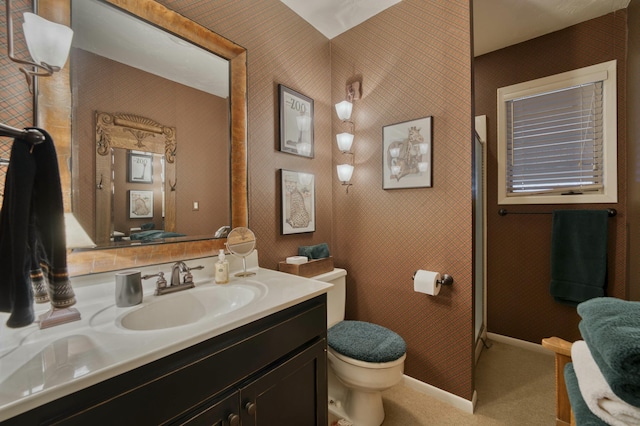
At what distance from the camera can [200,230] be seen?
140cm

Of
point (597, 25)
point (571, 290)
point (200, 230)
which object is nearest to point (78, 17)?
point (200, 230)

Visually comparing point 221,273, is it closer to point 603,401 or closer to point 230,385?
point 230,385

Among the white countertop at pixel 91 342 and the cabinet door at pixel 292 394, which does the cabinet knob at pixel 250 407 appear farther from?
the white countertop at pixel 91 342

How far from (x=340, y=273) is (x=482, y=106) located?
202 centimetres

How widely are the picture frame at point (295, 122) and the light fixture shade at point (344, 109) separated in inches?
8.4

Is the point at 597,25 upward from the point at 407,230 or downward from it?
upward

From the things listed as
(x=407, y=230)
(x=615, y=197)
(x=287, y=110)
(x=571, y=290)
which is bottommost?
(x=571, y=290)

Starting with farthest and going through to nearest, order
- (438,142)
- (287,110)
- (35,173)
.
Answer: (287,110)
(438,142)
(35,173)

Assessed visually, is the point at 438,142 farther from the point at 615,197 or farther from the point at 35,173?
the point at 35,173

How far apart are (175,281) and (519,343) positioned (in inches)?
109

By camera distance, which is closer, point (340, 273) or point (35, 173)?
point (35, 173)

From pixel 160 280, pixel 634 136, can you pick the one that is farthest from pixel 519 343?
pixel 160 280

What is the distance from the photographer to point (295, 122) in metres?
1.87

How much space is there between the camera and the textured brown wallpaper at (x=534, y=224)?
1.83 meters
